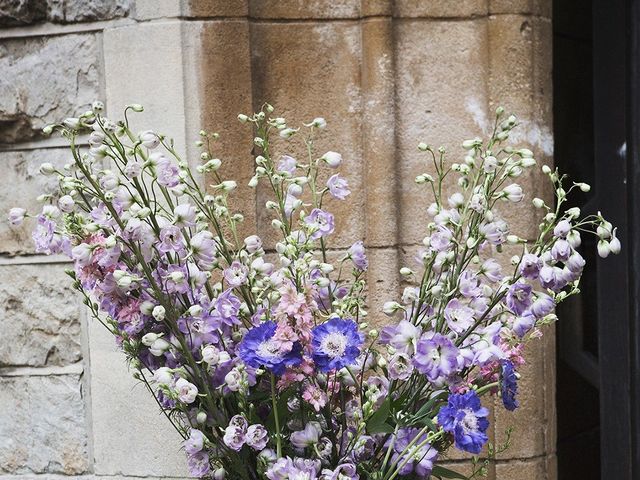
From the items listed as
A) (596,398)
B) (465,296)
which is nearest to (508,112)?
(465,296)

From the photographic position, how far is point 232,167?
192 cm

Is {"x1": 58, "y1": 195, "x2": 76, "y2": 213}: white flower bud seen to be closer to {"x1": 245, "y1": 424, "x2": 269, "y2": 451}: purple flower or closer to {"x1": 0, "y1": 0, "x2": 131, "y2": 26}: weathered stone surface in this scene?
{"x1": 245, "y1": 424, "x2": 269, "y2": 451}: purple flower

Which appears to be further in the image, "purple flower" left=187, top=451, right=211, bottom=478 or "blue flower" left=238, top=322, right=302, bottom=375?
"purple flower" left=187, top=451, right=211, bottom=478

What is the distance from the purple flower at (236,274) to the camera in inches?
56.8

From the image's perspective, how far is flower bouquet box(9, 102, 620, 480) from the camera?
1375 mm

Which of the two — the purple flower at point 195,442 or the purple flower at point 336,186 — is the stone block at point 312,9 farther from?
the purple flower at point 195,442

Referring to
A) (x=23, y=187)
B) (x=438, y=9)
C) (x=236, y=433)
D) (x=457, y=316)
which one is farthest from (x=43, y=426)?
(x=438, y=9)

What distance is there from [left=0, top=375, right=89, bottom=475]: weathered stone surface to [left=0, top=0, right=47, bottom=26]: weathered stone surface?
2.19 ft

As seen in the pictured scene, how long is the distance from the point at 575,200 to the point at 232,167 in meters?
1.01

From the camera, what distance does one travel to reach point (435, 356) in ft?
4.47

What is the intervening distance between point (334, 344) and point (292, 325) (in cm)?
6

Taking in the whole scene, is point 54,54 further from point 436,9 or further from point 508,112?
point 508,112

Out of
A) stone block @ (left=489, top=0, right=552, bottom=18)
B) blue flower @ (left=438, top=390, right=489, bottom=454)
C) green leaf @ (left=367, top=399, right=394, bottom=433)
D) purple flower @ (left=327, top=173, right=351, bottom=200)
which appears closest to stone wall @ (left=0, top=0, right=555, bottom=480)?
stone block @ (left=489, top=0, right=552, bottom=18)

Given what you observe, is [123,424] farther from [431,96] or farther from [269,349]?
[431,96]
